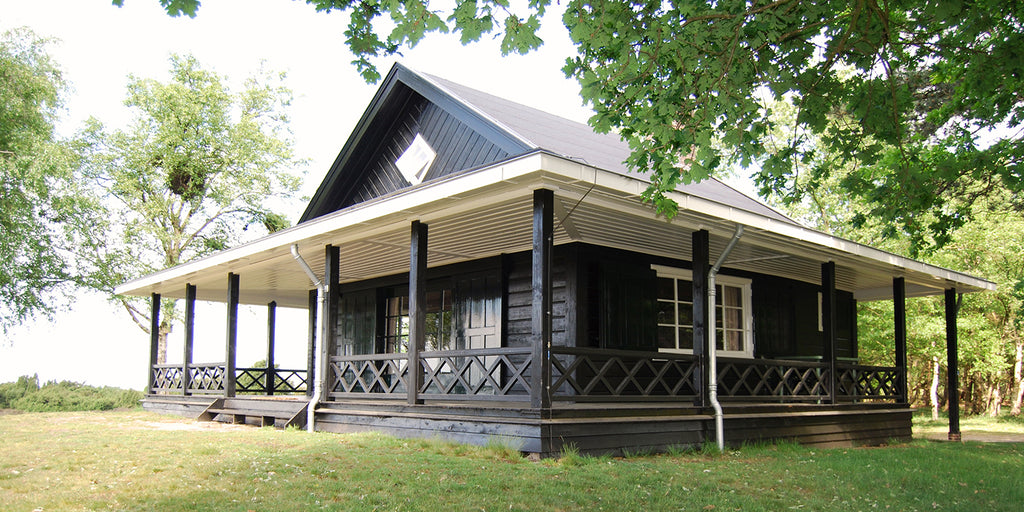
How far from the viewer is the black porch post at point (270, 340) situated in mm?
20672

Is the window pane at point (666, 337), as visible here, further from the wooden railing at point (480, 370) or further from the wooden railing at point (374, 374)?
the wooden railing at point (374, 374)

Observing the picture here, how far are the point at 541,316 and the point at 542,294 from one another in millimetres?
→ 226

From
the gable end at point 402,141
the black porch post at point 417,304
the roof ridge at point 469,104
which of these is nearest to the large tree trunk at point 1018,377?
the gable end at point 402,141

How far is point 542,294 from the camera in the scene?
26.8 feet

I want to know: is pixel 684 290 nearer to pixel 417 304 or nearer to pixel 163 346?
pixel 417 304

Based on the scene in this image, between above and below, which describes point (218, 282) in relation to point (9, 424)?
above

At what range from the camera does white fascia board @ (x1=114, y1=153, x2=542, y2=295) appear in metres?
7.98

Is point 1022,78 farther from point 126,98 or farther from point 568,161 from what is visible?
point 126,98

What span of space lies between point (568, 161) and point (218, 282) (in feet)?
38.6

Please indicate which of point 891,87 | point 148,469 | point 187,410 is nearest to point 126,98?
point 187,410

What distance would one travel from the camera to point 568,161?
7.83 meters

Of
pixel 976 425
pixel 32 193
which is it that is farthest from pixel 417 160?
pixel 32 193

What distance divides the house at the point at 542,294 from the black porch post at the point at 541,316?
0.8 inches

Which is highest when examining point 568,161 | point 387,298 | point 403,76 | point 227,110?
point 227,110
